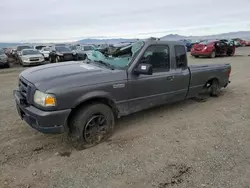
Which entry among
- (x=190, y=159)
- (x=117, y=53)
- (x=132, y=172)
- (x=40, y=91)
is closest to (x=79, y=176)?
(x=132, y=172)

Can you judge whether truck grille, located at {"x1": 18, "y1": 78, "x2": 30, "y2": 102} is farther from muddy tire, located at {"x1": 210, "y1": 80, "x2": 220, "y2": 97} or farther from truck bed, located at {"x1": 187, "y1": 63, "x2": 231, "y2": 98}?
muddy tire, located at {"x1": 210, "y1": 80, "x2": 220, "y2": 97}

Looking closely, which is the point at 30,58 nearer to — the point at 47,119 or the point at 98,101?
the point at 98,101

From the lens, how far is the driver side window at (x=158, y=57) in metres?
4.29

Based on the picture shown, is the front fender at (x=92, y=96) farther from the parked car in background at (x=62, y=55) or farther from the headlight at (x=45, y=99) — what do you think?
the parked car in background at (x=62, y=55)

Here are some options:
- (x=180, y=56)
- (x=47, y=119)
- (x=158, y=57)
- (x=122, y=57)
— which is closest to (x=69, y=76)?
(x=47, y=119)

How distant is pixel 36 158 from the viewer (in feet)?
11.0

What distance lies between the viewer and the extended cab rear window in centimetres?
483

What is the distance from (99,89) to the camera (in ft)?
11.8

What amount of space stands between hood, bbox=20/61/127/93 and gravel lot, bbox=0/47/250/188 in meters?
1.08

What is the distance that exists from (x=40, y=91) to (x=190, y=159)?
2.44 meters

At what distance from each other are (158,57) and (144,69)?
842 millimetres

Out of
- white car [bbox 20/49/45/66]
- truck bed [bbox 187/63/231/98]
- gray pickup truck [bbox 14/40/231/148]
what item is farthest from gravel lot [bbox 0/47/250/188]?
white car [bbox 20/49/45/66]

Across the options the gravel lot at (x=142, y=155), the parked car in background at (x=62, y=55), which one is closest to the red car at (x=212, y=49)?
the parked car in background at (x=62, y=55)

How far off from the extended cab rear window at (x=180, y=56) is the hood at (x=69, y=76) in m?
1.52
